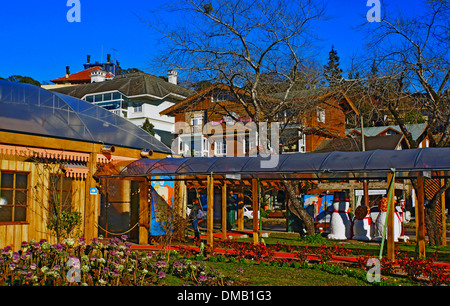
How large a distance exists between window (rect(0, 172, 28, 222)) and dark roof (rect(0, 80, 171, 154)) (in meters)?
1.44

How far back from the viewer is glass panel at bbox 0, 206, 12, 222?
15.6 meters

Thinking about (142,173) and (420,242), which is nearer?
(420,242)

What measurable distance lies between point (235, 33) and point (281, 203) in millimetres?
31897

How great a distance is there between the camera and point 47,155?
16.8 m

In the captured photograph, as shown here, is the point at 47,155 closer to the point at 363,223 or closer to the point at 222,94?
the point at 363,223

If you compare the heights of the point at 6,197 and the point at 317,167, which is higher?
the point at 317,167

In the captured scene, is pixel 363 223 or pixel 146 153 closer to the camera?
pixel 146 153

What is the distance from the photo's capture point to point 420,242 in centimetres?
1430

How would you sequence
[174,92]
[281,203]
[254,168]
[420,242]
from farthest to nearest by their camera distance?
[174,92], [281,203], [254,168], [420,242]

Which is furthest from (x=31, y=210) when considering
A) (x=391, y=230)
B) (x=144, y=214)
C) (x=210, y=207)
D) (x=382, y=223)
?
Answer: (x=382, y=223)

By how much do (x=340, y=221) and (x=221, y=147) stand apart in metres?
25.0
